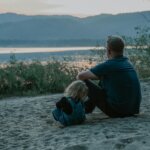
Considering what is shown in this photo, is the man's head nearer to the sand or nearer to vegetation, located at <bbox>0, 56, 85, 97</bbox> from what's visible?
the sand

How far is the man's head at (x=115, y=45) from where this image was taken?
898 centimetres

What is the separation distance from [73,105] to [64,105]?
0.11 metres

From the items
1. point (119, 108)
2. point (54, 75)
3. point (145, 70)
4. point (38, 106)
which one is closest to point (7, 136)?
point (119, 108)

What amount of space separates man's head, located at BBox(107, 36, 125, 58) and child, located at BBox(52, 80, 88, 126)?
507 millimetres

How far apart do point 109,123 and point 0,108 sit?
2796 mm

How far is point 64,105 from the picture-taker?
29.5 feet

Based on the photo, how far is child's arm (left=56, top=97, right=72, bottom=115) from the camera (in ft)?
29.3

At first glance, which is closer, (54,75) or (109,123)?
(109,123)

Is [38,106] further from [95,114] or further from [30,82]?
[30,82]

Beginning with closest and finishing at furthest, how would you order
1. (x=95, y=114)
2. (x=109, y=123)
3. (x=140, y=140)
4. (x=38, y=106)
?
(x=140, y=140), (x=109, y=123), (x=95, y=114), (x=38, y=106)

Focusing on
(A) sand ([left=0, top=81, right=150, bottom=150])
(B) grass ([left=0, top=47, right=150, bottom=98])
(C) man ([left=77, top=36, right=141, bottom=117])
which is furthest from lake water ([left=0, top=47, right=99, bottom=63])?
(C) man ([left=77, top=36, right=141, bottom=117])

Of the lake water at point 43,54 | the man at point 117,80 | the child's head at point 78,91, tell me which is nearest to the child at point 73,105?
the child's head at point 78,91

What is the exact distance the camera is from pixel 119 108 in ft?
29.9

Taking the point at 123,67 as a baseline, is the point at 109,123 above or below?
below
